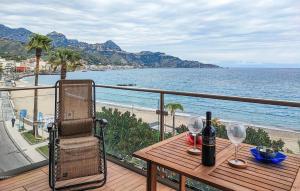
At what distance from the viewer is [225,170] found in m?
1.33

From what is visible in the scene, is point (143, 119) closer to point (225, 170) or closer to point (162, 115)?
point (162, 115)

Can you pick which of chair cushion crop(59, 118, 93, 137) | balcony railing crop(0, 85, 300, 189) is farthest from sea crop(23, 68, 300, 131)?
chair cushion crop(59, 118, 93, 137)

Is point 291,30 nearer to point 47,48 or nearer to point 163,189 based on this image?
point 47,48

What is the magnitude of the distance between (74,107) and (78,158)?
0.66m

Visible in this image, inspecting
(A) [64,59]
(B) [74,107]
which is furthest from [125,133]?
(A) [64,59]

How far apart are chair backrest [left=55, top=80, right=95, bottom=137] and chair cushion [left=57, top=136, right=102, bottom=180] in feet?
0.54

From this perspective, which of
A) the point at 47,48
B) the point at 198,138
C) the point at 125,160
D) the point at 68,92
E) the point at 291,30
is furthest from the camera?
the point at 291,30

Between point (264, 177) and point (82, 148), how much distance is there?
202 centimetres

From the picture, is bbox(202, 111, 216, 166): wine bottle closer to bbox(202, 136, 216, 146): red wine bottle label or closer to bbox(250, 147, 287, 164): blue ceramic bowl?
bbox(202, 136, 216, 146): red wine bottle label

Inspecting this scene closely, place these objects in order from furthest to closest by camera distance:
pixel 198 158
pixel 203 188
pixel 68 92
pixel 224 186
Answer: pixel 68 92 → pixel 203 188 → pixel 198 158 → pixel 224 186

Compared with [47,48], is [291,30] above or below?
above

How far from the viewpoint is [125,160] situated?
3.37 meters

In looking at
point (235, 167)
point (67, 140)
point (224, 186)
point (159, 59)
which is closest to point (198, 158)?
point (235, 167)

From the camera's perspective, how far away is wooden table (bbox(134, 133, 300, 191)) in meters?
1.16
